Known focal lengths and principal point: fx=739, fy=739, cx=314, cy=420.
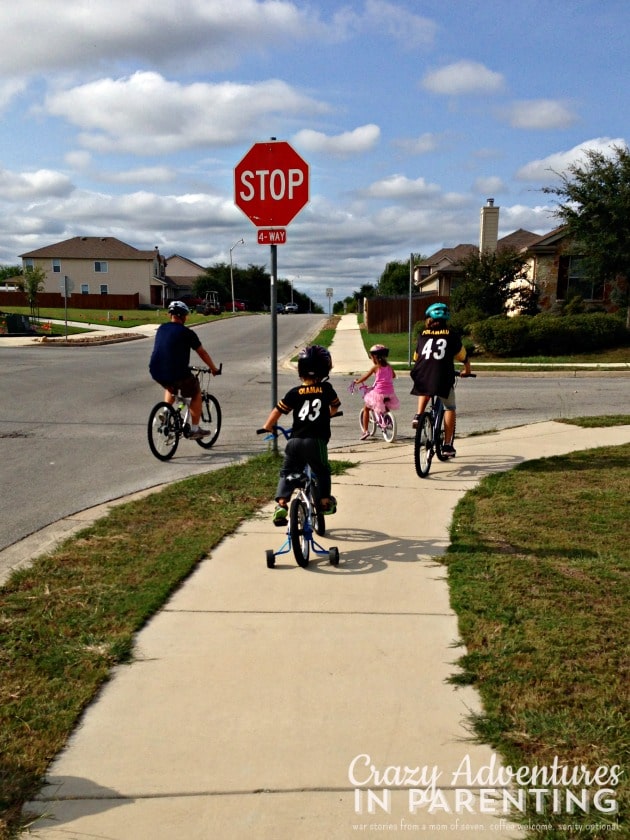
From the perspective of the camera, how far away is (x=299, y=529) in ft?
17.3

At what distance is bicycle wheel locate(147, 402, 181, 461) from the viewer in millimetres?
9061

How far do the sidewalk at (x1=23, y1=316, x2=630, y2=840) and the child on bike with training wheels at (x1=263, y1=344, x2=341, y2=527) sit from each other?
0.53m

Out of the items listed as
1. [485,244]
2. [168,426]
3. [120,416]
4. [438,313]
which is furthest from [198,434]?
[485,244]

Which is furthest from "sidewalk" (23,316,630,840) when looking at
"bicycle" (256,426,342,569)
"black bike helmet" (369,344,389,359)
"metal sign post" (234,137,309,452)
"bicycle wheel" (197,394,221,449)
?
"bicycle wheel" (197,394,221,449)

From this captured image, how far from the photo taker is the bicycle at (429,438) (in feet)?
25.4

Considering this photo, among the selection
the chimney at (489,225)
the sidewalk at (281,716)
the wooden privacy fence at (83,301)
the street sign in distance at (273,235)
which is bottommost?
the sidewalk at (281,716)

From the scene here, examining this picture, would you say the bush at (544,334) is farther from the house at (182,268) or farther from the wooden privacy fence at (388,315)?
the house at (182,268)

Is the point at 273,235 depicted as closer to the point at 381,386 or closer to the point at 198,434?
the point at 381,386

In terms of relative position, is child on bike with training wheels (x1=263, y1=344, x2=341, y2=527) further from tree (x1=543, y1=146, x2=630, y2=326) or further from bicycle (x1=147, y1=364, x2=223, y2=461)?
tree (x1=543, y1=146, x2=630, y2=326)

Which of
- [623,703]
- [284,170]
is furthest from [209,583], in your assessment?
[284,170]

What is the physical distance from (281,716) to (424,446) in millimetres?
4956

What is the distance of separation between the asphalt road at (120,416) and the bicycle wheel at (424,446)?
7.36ft

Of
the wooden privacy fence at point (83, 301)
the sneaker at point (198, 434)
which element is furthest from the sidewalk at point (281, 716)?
the wooden privacy fence at point (83, 301)

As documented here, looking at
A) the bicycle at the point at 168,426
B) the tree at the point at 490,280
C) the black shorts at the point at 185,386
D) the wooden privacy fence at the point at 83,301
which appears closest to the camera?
the bicycle at the point at 168,426
